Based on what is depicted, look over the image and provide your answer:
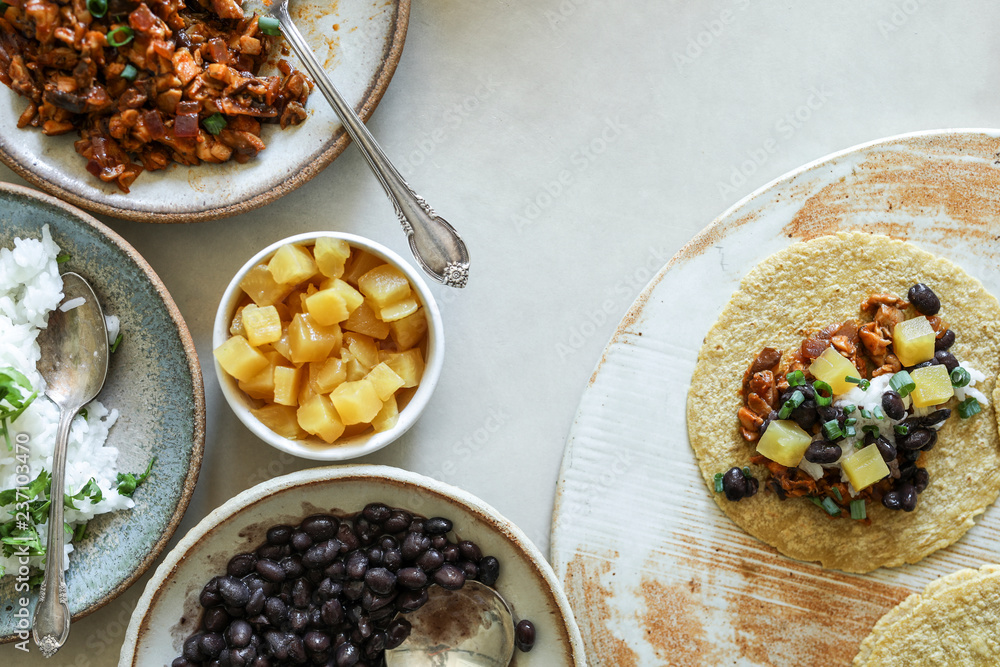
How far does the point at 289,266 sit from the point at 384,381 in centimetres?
46

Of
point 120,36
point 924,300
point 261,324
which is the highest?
point 120,36

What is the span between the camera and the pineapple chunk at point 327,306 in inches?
80.3

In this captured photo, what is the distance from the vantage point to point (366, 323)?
7.07 feet

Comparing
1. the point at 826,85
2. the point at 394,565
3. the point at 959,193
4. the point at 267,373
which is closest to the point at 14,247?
the point at 267,373

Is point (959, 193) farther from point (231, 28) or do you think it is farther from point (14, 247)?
point (14, 247)

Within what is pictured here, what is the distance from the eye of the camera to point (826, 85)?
8.21 ft

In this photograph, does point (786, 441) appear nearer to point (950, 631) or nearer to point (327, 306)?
point (950, 631)

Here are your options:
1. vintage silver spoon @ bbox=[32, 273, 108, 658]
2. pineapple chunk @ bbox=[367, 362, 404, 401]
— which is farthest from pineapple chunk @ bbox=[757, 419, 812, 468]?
vintage silver spoon @ bbox=[32, 273, 108, 658]

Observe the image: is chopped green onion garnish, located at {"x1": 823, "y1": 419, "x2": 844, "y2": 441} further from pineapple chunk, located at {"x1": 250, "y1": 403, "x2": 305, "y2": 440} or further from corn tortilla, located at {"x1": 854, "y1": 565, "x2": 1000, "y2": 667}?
pineapple chunk, located at {"x1": 250, "y1": 403, "x2": 305, "y2": 440}
